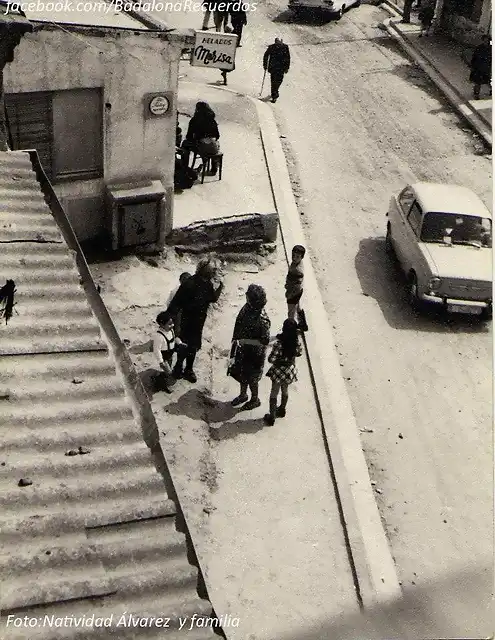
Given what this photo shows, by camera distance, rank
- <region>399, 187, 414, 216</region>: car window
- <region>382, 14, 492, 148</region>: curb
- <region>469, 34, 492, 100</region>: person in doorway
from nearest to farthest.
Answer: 1. <region>399, 187, 414, 216</region>: car window
2. <region>382, 14, 492, 148</region>: curb
3. <region>469, 34, 492, 100</region>: person in doorway

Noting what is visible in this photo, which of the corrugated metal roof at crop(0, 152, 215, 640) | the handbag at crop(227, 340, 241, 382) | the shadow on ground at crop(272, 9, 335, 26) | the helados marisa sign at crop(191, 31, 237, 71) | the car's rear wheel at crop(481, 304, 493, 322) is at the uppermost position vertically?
the helados marisa sign at crop(191, 31, 237, 71)

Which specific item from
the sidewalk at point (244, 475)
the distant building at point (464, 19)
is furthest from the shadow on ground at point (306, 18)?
the sidewalk at point (244, 475)

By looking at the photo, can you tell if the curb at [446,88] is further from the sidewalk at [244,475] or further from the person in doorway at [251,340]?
the person in doorway at [251,340]

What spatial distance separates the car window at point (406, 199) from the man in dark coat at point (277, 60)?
5.94 meters

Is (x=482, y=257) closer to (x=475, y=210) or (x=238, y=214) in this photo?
(x=475, y=210)

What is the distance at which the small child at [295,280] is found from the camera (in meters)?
9.35

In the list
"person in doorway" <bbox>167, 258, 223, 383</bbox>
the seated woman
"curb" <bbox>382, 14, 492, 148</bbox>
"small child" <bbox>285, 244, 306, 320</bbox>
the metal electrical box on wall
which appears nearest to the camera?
"person in doorway" <bbox>167, 258, 223, 383</bbox>

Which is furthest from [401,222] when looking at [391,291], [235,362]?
[235,362]

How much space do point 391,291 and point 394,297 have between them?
18 cm

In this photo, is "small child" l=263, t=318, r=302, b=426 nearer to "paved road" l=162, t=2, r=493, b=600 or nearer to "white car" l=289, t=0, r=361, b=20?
"paved road" l=162, t=2, r=493, b=600

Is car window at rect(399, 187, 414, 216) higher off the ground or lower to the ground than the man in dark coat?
lower

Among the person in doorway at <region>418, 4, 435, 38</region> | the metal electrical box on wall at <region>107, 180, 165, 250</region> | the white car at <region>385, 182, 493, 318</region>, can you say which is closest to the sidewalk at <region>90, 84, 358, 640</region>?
the metal electrical box on wall at <region>107, 180, 165, 250</region>

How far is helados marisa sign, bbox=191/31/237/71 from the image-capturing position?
11078mm

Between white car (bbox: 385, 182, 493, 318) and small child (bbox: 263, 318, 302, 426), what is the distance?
324 cm
